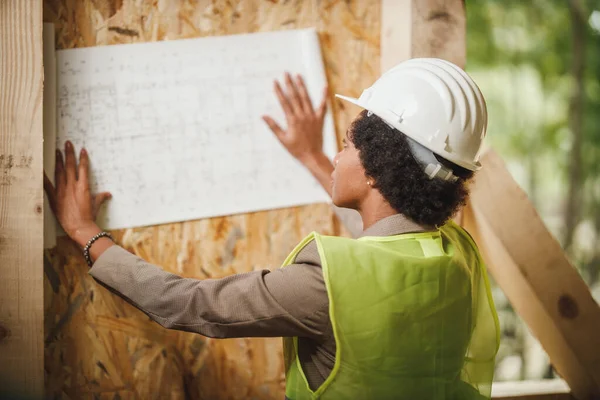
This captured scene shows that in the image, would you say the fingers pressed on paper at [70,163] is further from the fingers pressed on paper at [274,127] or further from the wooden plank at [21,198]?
the fingers pressed on paper at [274,127]

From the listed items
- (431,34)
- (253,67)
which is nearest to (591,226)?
(431,34)

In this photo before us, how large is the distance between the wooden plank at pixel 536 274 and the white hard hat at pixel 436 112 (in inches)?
17.4

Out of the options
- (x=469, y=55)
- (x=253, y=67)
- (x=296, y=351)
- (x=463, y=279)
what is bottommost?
(x=296, y=351)

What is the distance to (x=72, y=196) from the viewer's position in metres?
1.46

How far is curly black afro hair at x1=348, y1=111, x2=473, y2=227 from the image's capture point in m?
1.20

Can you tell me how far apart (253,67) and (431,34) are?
20.5 inches

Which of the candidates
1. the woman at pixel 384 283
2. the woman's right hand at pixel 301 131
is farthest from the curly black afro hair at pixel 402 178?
the woman's right hand at pixel 301 131

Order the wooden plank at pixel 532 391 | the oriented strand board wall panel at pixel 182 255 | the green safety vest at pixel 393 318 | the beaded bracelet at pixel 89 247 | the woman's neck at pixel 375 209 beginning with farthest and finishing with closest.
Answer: the wooden plank at pixel 532 391
the oriented strand board wall panel at pixel 182 255
the beaded bracelet at pixel 89 247
the woman's neck at pixel 375 209
the green safety vest at pixel 393 318

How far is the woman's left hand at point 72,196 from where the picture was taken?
1444 mm

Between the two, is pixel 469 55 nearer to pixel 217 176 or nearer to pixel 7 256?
pixel 217 176

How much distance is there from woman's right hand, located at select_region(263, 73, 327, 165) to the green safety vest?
493 millimetres

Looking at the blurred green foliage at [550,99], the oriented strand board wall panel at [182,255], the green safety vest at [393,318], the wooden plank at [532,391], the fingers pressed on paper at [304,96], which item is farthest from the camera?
the blurred green foliage at [550,99]

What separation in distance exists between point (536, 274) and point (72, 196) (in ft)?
4.61

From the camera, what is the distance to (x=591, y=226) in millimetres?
3334
